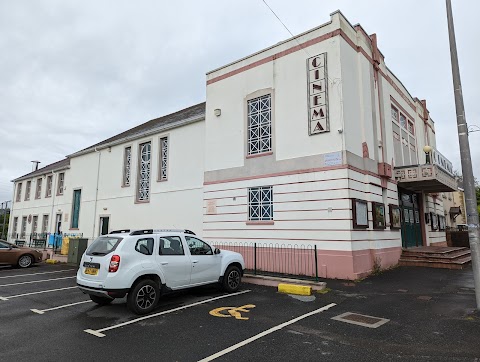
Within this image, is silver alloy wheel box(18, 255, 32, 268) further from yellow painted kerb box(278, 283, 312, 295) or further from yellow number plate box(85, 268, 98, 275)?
yellow painted kerb box(278, 283, 312, 295)

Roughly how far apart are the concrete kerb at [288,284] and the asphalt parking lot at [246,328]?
1.09 ft

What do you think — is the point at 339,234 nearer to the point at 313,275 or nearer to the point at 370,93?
the point at 313,275

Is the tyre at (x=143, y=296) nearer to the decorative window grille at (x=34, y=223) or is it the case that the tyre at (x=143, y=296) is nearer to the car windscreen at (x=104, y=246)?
the car windscreen at (x=104, y=246)

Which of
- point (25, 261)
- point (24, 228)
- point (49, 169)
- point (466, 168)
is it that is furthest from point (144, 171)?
point (24, 228)

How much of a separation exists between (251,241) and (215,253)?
4.42 meters

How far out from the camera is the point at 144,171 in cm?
1861

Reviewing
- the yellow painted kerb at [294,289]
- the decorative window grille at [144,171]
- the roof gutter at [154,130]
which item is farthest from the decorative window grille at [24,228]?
the yellow painted kerb at [294,289]

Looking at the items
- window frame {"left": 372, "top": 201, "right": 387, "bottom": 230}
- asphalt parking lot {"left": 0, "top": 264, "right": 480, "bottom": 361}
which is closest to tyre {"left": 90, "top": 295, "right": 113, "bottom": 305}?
asphalt parking lot {"left": 0, "top": 264, "right": 480, "bottom": 361}

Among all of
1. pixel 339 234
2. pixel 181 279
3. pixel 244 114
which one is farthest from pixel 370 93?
pixel 181 279

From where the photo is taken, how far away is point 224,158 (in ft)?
47.0

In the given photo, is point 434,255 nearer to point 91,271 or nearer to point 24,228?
point 91,271

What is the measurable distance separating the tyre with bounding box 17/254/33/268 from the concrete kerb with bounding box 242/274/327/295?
477 inches

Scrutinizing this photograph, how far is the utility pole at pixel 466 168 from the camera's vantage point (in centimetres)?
696

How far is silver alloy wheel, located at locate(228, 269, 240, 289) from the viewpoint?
8865mm
